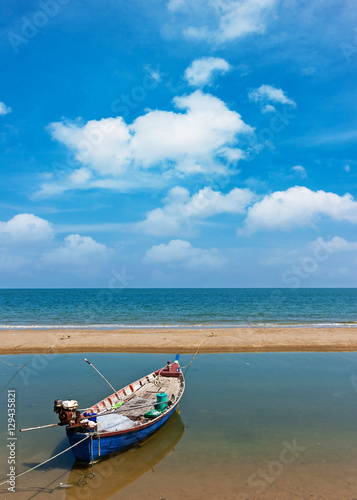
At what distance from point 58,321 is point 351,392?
45.6 metres

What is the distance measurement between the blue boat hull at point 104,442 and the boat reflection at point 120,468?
1.09 ft

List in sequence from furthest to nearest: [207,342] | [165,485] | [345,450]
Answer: [207,342] < [345,450] < [165,485]

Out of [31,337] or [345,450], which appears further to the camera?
[31,337]

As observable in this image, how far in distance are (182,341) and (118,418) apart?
2062 centimetres

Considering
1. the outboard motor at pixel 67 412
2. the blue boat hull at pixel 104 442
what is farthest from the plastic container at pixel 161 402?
the outboard motor at pixel 67 412

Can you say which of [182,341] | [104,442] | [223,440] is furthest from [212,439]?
[182,341]

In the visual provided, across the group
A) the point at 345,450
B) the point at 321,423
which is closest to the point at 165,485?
the point at 345,450

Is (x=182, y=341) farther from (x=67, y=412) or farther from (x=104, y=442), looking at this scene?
(x=67, y=412)

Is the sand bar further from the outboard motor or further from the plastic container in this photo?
the outboard motor

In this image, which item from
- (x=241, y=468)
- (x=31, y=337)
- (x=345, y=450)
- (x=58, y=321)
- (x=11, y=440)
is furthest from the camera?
(x=58, y=321)

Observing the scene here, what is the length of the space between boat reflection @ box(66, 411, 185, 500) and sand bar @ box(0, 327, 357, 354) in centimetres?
1705

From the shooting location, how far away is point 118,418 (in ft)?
47.0

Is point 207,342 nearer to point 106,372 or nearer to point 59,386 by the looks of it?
point 106,372

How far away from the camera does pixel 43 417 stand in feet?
56.2
